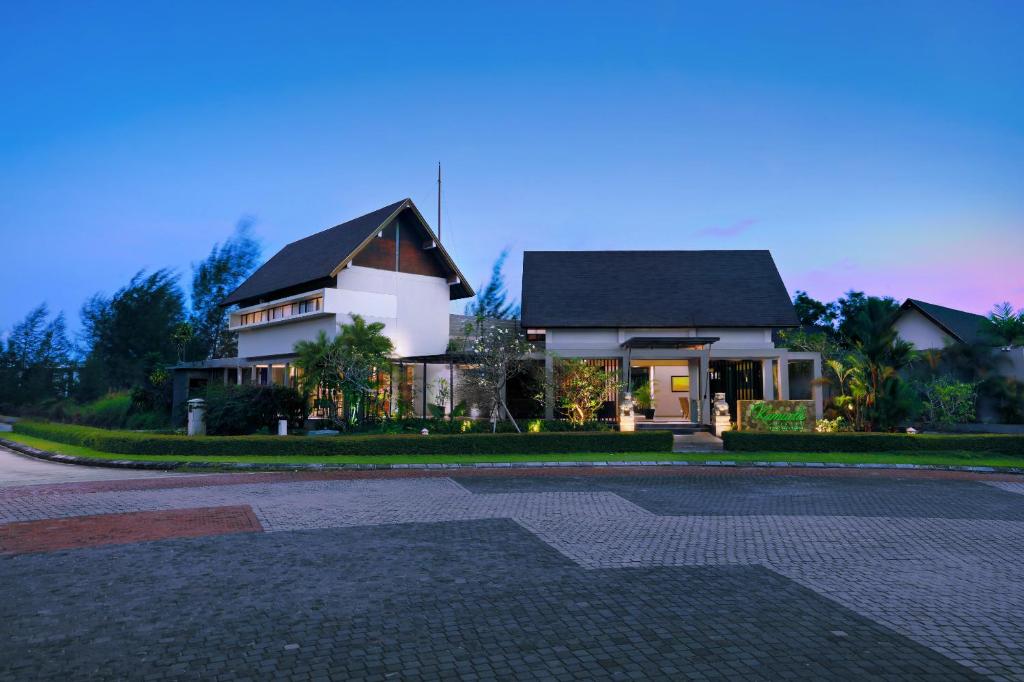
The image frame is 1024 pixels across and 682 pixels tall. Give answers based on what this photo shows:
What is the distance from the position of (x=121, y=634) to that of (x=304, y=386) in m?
19.1

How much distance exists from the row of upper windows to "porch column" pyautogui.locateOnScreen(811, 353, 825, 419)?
63.4 ft

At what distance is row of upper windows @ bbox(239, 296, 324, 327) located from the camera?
90.3 ft

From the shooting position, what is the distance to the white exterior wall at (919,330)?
3197 cm

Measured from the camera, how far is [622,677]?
160 inches

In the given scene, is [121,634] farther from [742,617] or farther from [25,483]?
[25,483]

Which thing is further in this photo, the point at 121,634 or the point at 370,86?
the point at 370,86

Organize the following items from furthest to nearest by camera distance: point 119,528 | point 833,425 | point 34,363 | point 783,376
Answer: point 34,363 → point 783,376 → point 833,425 → point 119,528

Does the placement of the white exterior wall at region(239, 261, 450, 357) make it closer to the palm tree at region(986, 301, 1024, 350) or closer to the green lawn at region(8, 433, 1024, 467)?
the green lawn at region(8, 433, 1024, 467)

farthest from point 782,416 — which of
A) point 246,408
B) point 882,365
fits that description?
point 246,408

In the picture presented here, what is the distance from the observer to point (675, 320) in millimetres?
27203

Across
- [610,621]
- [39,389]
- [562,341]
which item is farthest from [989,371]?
[39,389]

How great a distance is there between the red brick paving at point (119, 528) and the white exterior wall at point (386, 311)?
17001mm

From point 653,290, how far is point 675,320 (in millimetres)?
2562

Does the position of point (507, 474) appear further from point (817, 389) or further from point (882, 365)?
point (817, 389)
